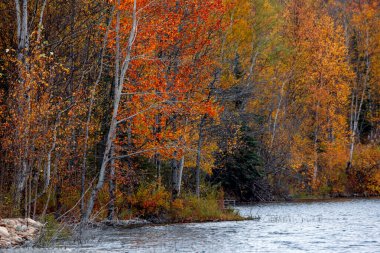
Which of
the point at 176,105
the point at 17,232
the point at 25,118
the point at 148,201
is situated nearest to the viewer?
the point at 17,232

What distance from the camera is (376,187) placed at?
202 feet

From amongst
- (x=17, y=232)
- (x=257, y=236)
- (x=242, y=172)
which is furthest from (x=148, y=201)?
(x=242, y=172)

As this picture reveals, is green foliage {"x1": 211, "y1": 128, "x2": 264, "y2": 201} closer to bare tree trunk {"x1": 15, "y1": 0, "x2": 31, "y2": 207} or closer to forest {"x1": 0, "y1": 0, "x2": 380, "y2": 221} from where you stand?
forest {"x1": 0, "y1": 0, "x2": 380, "y2": 221}

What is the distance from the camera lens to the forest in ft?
89.8

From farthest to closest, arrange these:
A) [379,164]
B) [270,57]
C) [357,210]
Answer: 1. [379,164]
2. [270,57]
3. [357,210]

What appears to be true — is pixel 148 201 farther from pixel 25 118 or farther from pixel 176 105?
pixel 25 118

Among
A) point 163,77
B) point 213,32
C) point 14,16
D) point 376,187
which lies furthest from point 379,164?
point 14,16

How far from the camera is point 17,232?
23.4 meters

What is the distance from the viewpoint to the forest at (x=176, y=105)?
27.4 m

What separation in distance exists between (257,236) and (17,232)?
1009 cm

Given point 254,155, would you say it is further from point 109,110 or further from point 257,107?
point 109,110

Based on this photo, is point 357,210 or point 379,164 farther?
point 379,164

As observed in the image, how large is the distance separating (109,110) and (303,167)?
97.2 ft

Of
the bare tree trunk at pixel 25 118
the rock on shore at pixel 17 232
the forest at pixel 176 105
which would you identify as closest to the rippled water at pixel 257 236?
the rock on shore at pixel 17 232
